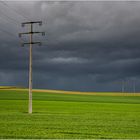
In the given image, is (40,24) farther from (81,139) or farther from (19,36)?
(81,139)

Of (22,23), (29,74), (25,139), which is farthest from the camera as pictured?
(22,23)

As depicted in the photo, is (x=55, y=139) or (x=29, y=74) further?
(x=29, y=74)

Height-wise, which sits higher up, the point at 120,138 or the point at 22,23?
the point at 22,23

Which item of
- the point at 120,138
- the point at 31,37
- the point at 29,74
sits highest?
the point at 31,37

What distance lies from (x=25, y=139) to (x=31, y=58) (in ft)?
106

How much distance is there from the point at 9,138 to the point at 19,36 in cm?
3474

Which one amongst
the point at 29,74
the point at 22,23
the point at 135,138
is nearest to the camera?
the point at 135,138

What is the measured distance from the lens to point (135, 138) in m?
21.0

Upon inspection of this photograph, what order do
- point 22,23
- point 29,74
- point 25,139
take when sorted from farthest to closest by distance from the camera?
point 22,23 → point 29,74 → point 25,139

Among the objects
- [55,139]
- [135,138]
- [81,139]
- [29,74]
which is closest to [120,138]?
[135,138]

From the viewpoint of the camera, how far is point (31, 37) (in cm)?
5325

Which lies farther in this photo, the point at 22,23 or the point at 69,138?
the point at 22,23

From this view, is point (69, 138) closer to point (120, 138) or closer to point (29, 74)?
point (120, 138)

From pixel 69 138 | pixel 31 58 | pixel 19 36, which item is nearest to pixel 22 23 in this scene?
pixel 19 36
